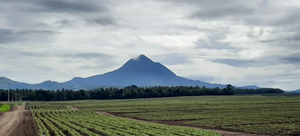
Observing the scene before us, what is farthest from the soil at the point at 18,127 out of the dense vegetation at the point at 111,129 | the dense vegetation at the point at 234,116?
the dense vegetation at the point at 234,116

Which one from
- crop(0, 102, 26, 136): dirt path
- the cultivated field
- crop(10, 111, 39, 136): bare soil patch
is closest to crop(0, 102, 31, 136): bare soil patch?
crop(0, 102, 26, 136): dirt path

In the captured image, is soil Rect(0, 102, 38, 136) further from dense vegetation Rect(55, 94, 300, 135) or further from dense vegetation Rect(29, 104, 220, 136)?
dense vegetation Rect(55, 94, 300, 135)

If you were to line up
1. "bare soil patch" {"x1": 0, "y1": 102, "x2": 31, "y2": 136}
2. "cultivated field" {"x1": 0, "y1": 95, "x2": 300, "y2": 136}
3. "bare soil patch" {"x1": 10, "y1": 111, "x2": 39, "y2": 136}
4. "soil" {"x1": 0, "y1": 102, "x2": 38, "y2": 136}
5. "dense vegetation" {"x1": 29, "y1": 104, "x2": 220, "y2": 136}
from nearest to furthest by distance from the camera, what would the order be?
"dense vegetation" {"x1": 29, "y1": 104, "x2": 220, "y2": 136}, "cultivated field" {"x1": 0, "y1": 95, "x2": 300, "y2": 136}, "bare soil patch" {"x1": 10, "y1": 111, "x2": 39, "y2": 136}, "soil" {"x1": 0, "y1": 102, "x2": 38, "y2": 136}, "bare soil patch" {"x1": 0, "y1": 102, "x2": 31, "y2": 136}

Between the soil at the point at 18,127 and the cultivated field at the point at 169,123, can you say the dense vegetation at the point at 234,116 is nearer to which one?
the cultivated field at the point at 169,123

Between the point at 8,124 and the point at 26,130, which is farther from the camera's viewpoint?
the point at 8,124

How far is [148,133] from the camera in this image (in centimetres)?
2920

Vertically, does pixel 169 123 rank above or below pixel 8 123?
below

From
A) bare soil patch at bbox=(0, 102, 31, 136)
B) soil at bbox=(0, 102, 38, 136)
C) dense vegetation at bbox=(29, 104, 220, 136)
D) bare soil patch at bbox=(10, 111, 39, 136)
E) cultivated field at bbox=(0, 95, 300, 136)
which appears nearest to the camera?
dense vegetation at bbox=(29, 104, 220, 136)

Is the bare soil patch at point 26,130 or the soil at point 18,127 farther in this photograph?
the soil at point 18,127

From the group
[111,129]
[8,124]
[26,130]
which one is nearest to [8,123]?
[8,124]

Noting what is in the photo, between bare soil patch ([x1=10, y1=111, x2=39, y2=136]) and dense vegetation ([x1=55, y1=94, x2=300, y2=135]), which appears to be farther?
dense vegetation ([x1=55, y1=94, x2=300, y2=135])

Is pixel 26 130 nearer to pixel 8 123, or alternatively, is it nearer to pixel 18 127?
pixel 18 127

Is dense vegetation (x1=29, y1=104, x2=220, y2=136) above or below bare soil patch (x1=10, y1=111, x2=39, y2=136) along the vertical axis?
above

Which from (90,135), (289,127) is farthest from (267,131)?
(90,135)
